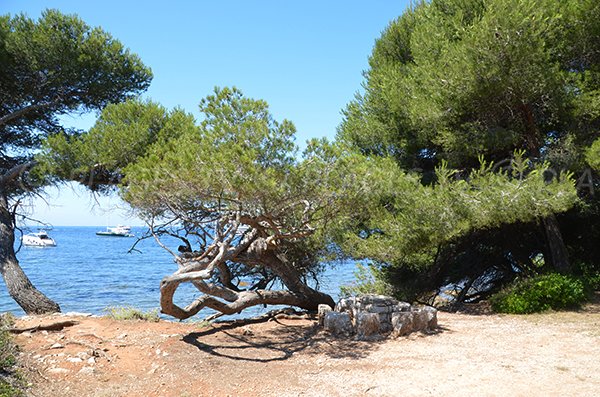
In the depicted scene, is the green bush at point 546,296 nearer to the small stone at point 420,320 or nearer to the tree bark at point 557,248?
the tree bark at point 557,248

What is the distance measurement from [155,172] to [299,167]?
193 cm

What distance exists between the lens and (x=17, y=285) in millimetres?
7938

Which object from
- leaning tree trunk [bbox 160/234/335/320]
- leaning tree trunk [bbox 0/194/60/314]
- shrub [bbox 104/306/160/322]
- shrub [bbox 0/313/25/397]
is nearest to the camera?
shrub [bbox 0/313/25/397]

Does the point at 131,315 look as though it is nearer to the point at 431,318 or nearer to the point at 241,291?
the point at 241,291

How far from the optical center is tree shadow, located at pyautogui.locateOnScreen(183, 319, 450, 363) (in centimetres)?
620

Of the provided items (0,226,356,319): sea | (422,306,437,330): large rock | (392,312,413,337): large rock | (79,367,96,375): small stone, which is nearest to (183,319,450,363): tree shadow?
(422,306,437,330): large rock

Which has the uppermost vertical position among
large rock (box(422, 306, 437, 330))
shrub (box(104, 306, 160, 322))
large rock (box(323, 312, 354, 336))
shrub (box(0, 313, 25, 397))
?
large rock (box(422, 306, 437, 330))

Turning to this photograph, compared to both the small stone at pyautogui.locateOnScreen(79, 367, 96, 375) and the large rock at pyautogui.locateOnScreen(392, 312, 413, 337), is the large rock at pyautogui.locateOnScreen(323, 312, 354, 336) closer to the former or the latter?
the large rock at pyautogui.locateOnScreen(392, 312, 413, 337)

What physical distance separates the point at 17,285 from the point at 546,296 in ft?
31.7

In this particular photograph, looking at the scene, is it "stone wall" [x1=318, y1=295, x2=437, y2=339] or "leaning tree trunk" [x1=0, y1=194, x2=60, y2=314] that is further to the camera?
"leaning tree trunk" [x1=0, y1=194, x2=60, y2=314]

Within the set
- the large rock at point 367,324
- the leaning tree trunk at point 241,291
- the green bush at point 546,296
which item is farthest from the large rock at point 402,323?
the green bush at point 546,296

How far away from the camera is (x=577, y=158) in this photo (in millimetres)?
8305

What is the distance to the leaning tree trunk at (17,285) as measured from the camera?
7.92 m

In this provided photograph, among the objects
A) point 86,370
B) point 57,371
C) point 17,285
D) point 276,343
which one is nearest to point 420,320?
point 276,343
